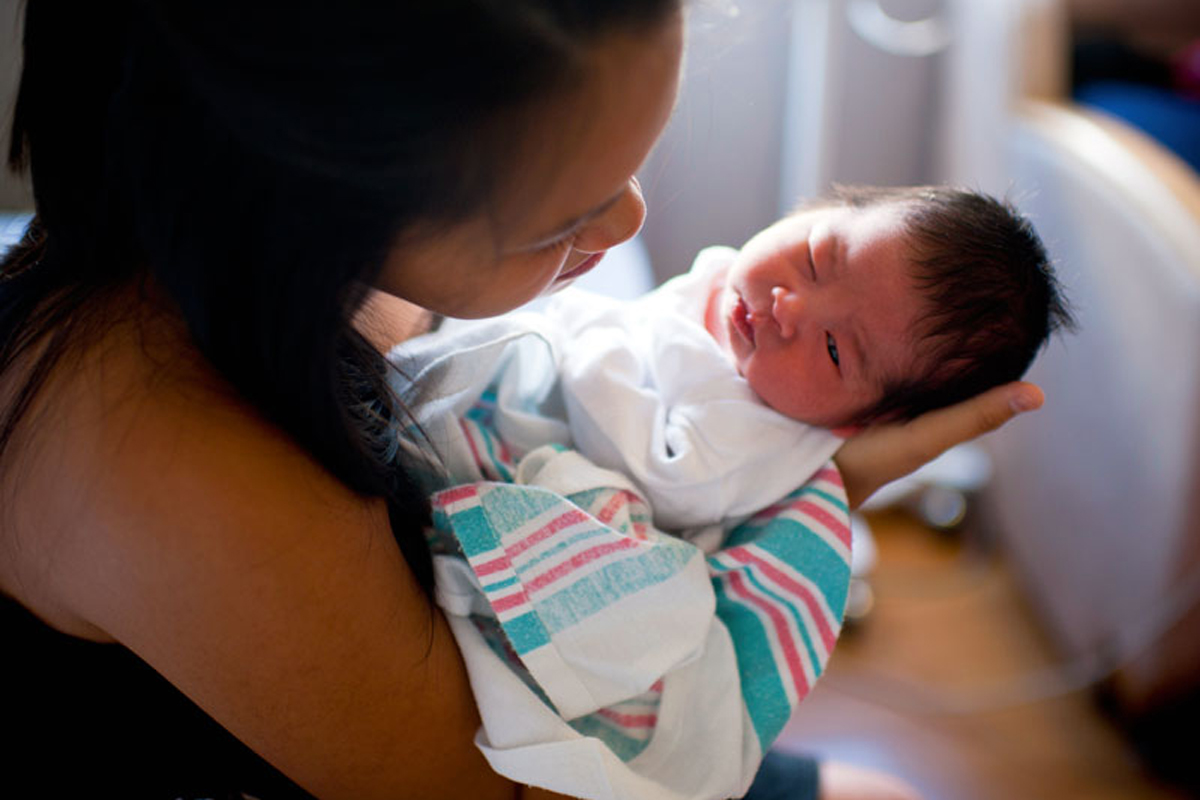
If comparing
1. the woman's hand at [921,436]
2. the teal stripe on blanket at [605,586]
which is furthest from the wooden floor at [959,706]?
the teal stripe on blanket at [605,586]

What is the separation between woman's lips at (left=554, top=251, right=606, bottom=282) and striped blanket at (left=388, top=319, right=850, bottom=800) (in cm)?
11

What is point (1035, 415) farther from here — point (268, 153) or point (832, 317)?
point (268, 153)

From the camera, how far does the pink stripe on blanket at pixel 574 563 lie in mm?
739

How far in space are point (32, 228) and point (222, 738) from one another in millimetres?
406

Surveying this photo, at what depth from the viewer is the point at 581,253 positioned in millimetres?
710

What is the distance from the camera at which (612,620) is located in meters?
0.75

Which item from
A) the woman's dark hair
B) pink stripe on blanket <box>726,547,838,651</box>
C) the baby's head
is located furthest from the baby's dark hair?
the woman's dark hair

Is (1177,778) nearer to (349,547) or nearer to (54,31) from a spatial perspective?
(349,547)

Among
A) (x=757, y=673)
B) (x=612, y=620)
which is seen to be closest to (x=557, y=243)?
(x=612, y=620)

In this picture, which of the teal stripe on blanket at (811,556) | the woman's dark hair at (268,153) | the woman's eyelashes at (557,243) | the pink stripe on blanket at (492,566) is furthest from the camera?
the teal stripe on blanket at (811,556)

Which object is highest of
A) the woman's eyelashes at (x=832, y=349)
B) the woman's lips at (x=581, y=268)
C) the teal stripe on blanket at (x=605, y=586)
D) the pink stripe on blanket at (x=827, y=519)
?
the woman's lips at (x=581, y=268)

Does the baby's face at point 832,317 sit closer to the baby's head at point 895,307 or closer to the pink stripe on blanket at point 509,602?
the baby's head at point 895,307

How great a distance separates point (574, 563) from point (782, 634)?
19 centimetres

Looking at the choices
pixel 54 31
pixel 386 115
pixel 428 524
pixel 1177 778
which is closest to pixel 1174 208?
pixel 1177 778
